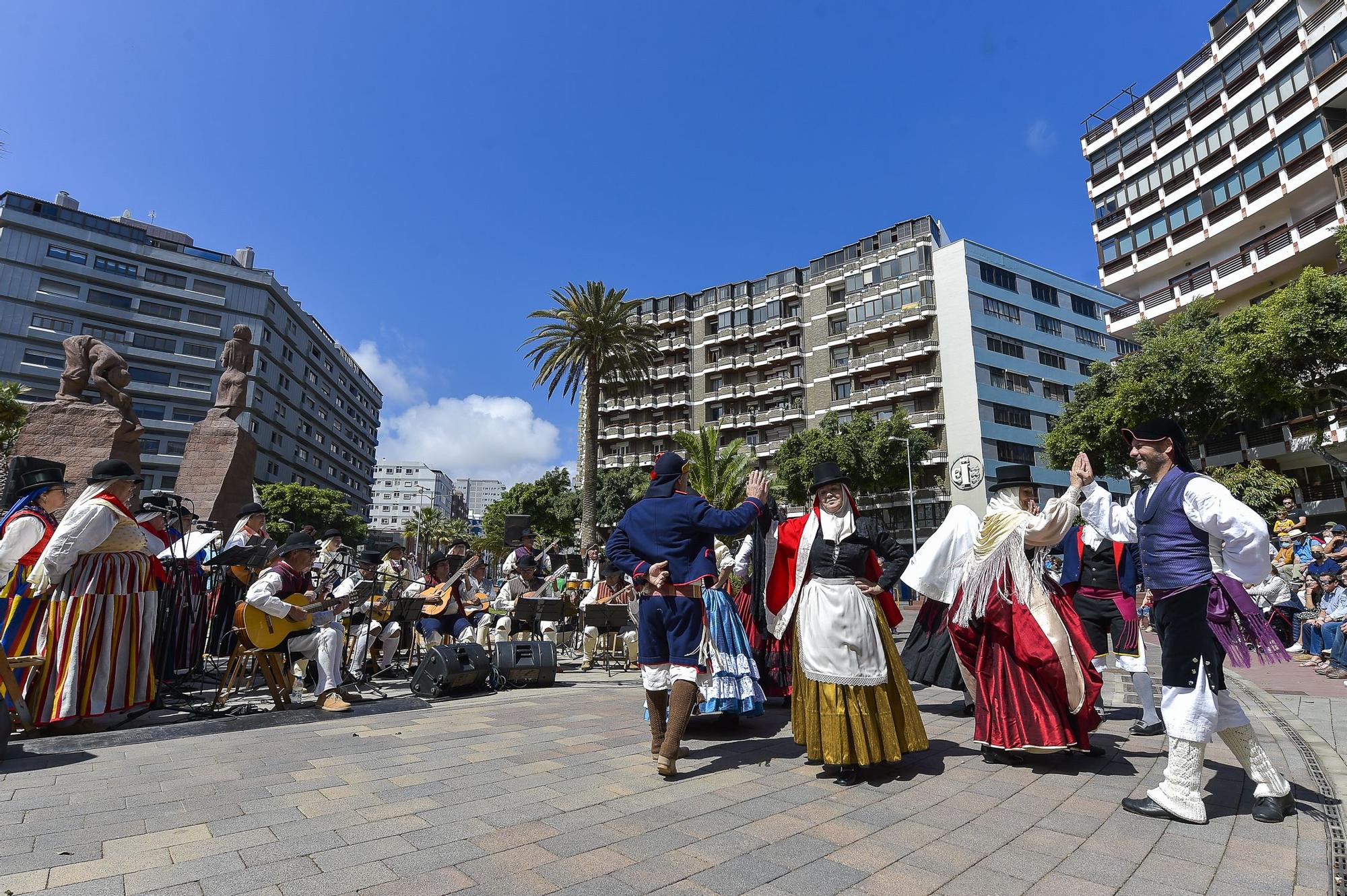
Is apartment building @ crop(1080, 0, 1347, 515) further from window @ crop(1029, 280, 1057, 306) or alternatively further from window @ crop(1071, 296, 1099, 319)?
window @ crop(1071, 296, 1099, 319)

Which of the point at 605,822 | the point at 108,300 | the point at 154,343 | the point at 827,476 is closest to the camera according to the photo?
A: the point at 605,822

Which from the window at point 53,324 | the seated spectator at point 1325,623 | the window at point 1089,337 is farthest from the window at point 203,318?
the seated spectator at point 1325,623

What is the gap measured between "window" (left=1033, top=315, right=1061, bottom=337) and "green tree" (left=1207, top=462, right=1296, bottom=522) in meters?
26.0

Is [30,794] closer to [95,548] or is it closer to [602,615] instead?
[95,548]

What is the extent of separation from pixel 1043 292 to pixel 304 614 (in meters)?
56.9

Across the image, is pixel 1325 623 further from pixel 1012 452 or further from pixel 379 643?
pixel 1012 452

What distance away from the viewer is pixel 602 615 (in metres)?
10.9

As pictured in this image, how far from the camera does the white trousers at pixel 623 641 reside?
37.9 ft

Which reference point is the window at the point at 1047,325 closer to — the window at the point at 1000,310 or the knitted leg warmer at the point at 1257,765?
the window at the point at 1000,310

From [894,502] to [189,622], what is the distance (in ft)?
146

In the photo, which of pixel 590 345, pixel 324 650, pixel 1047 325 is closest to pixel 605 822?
pixel 324 650

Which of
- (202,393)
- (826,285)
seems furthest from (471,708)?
(202,393)

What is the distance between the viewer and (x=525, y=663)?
880 cm

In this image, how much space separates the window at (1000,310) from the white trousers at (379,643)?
4675 centimetres
